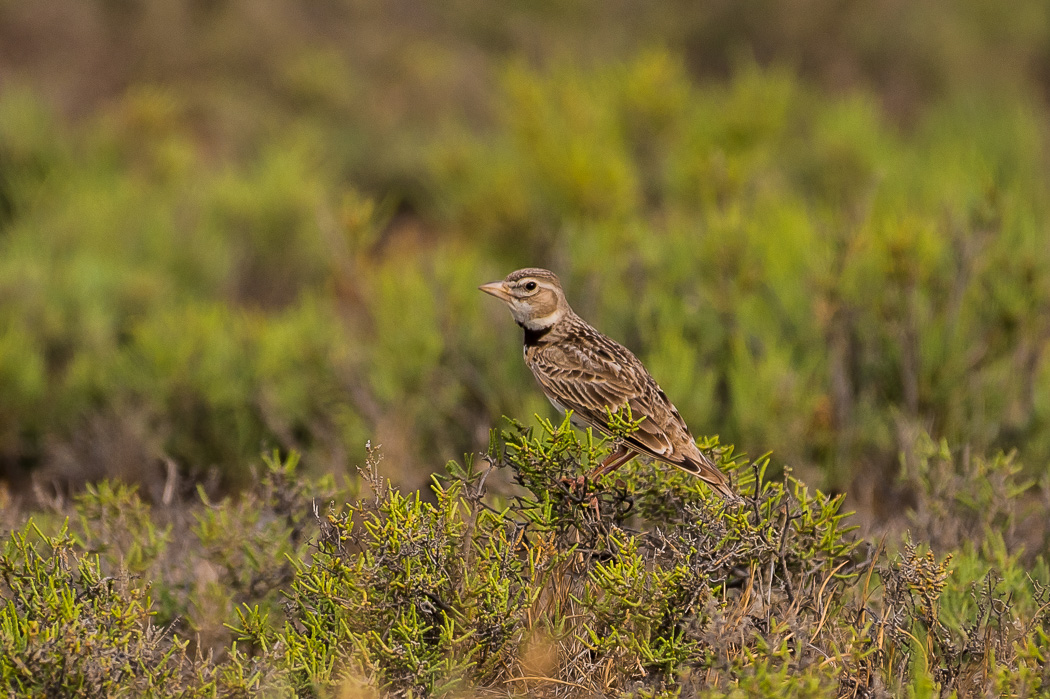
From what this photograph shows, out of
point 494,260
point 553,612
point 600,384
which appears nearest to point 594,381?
point 600,384

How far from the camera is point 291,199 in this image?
966 centimetres

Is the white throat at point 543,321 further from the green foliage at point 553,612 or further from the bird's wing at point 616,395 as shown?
the green foliage at point 553,612

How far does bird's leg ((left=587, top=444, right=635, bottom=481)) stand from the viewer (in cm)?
355

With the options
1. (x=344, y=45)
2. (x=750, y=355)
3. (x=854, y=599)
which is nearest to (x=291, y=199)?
(x=750, y=355)

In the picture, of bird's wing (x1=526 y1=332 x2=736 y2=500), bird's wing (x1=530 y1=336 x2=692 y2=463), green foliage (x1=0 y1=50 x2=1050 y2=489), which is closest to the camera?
bird's wing (x1=526 y1=332 x2=736 y2=500)

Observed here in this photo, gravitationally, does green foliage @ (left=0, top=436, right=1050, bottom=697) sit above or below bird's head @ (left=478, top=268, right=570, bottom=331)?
below

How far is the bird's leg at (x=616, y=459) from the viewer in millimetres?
3553

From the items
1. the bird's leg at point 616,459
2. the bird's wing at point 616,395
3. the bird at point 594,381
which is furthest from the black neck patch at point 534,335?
the bird's leg at point 616,459

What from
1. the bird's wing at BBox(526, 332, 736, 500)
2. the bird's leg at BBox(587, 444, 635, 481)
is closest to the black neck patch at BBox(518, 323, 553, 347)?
the bird's wing at BBox(526, 332, 736, 500)

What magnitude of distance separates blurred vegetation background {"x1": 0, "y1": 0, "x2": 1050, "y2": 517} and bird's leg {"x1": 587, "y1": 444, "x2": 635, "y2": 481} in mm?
1575

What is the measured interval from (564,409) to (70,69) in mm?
13276

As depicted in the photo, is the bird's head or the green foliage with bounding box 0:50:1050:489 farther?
the green foliage with bounding box 0:50:1050:489

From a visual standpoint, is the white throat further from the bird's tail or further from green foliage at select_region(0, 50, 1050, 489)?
the bird's tail

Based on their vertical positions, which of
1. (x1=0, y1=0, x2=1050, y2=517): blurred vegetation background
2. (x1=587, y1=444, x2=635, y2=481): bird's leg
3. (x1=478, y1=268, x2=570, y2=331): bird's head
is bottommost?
(x1=0, y1=0, x2=1050, y2=517): blurred vegetation background
